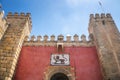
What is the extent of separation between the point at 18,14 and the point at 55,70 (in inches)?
185

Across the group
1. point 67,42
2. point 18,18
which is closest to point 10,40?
point 18,18

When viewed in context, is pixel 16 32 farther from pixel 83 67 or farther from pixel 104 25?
pixel 104 25

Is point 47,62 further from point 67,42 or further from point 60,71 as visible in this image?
point 67,42

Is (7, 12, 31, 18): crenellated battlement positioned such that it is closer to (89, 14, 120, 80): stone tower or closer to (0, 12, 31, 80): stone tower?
(0, 12, 31, 80): stone tower

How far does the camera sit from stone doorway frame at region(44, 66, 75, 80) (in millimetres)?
7119

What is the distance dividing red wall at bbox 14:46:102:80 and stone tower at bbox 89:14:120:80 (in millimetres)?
490

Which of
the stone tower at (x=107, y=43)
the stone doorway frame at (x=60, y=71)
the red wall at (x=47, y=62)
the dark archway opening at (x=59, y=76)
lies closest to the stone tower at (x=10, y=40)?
the red wall at (x=47, y=62)

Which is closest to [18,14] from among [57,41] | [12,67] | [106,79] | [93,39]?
[57,41]

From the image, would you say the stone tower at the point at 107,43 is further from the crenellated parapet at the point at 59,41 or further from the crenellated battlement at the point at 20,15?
the crenellated battlement at the point at 20,15

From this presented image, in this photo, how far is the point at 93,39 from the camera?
874 cm

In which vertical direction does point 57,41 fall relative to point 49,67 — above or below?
above

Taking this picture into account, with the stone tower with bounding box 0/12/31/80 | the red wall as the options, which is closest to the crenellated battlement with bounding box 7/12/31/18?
the stone tower with bounding box 0/12/31/80

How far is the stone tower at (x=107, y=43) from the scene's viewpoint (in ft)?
22.2

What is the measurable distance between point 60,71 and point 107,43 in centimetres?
312
